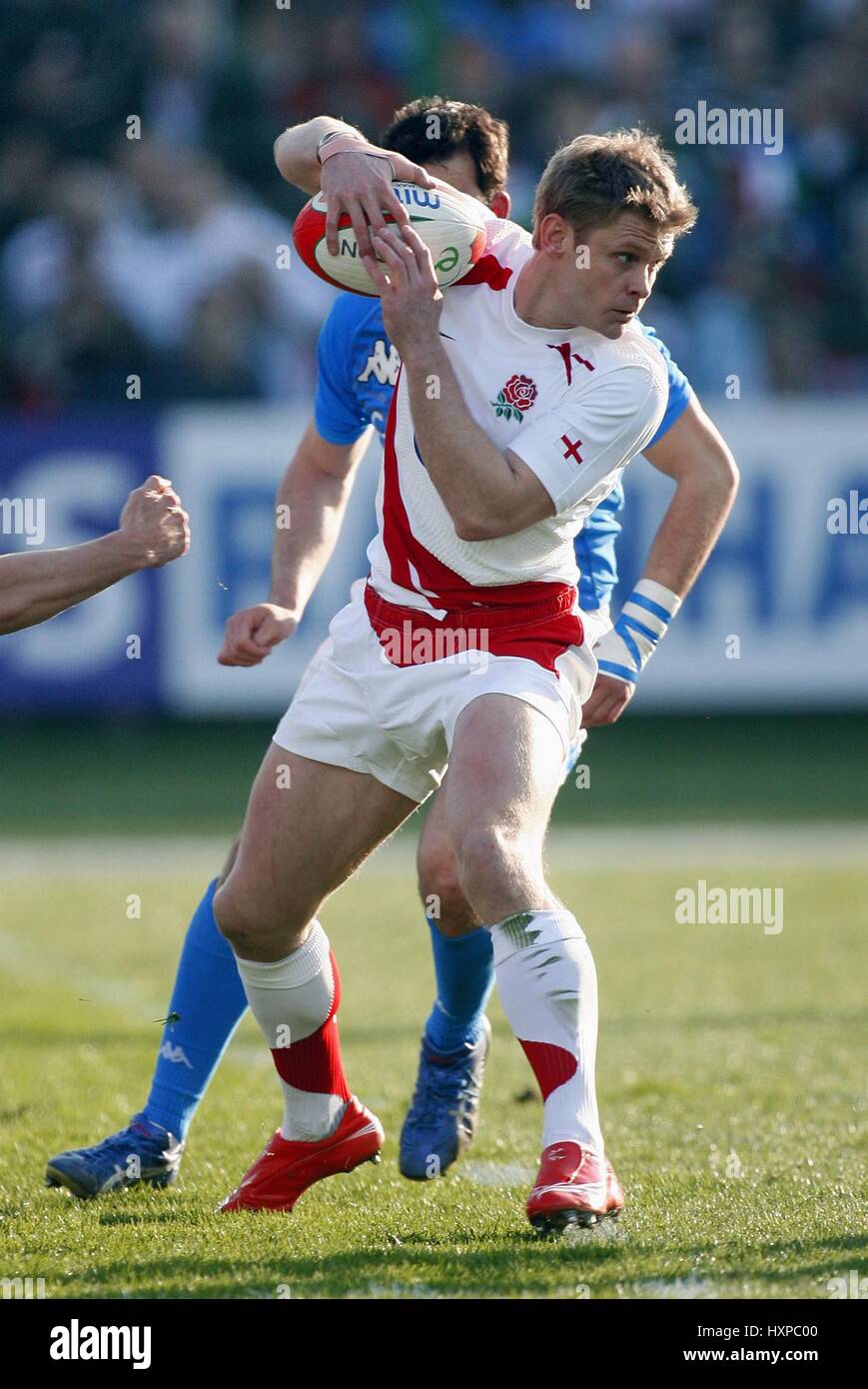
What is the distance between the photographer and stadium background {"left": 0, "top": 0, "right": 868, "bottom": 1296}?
10.7m

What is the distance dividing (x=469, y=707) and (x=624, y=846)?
18.6 ft

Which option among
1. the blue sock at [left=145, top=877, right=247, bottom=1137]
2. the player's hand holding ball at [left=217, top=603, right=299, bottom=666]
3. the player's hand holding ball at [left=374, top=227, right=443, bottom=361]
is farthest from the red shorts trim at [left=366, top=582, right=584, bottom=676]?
the blue sock at [left=145, top=877, right=247, bottom=1137]

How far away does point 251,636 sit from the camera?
4016 millimetres

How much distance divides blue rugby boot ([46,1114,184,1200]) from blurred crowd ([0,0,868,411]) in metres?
8.57

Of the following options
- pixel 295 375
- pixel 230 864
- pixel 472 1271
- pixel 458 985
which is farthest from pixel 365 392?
pixel 295 375

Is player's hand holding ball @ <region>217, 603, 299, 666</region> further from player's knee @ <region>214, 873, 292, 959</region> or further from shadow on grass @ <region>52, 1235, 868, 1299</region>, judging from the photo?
shadow on grass @ <region>52, 1235, 868, 1299</region>

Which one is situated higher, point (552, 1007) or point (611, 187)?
point (611, 187)

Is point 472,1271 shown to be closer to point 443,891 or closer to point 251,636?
point 443,891

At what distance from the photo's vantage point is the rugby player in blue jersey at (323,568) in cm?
434

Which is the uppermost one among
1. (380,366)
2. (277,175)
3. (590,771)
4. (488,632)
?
(277,175)

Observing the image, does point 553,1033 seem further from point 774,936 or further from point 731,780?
point 731,780

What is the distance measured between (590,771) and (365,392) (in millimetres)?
6795

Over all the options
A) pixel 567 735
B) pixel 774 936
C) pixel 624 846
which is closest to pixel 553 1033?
pixel 567 735

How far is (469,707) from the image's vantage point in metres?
3.60
